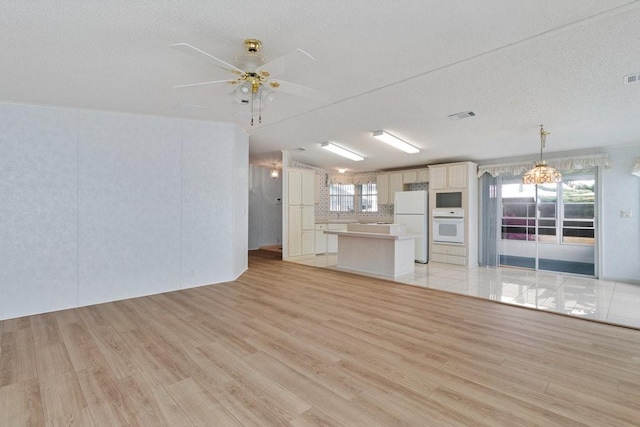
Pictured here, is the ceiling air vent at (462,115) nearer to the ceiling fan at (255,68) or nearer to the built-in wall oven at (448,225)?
the ceiling fan at (255,68)

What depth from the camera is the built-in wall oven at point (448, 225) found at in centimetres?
678

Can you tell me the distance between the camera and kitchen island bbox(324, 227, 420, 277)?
221 inches

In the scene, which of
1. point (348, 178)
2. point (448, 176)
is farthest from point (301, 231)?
point (448, 176)

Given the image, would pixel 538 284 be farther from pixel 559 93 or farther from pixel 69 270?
pixel 69 270

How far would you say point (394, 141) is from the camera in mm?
5906

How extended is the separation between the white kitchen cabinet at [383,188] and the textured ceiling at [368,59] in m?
3.28

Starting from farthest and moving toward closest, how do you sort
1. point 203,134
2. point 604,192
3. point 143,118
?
1. point 604,192
2. point 203,134
3. point 143,118

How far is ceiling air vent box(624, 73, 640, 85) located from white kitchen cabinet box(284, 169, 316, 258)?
5.98m

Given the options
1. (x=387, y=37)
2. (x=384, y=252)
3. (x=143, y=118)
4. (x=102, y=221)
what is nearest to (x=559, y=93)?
(x=387, y=37)

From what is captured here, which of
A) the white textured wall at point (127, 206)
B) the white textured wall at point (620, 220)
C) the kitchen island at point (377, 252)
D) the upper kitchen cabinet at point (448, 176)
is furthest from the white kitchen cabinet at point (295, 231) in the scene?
the white textured wall at point (620, 220)

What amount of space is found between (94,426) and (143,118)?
4.07 metres

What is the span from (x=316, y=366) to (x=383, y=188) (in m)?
6.60

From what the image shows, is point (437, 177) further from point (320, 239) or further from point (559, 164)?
point (320, 239)

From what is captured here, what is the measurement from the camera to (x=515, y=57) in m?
3.02
